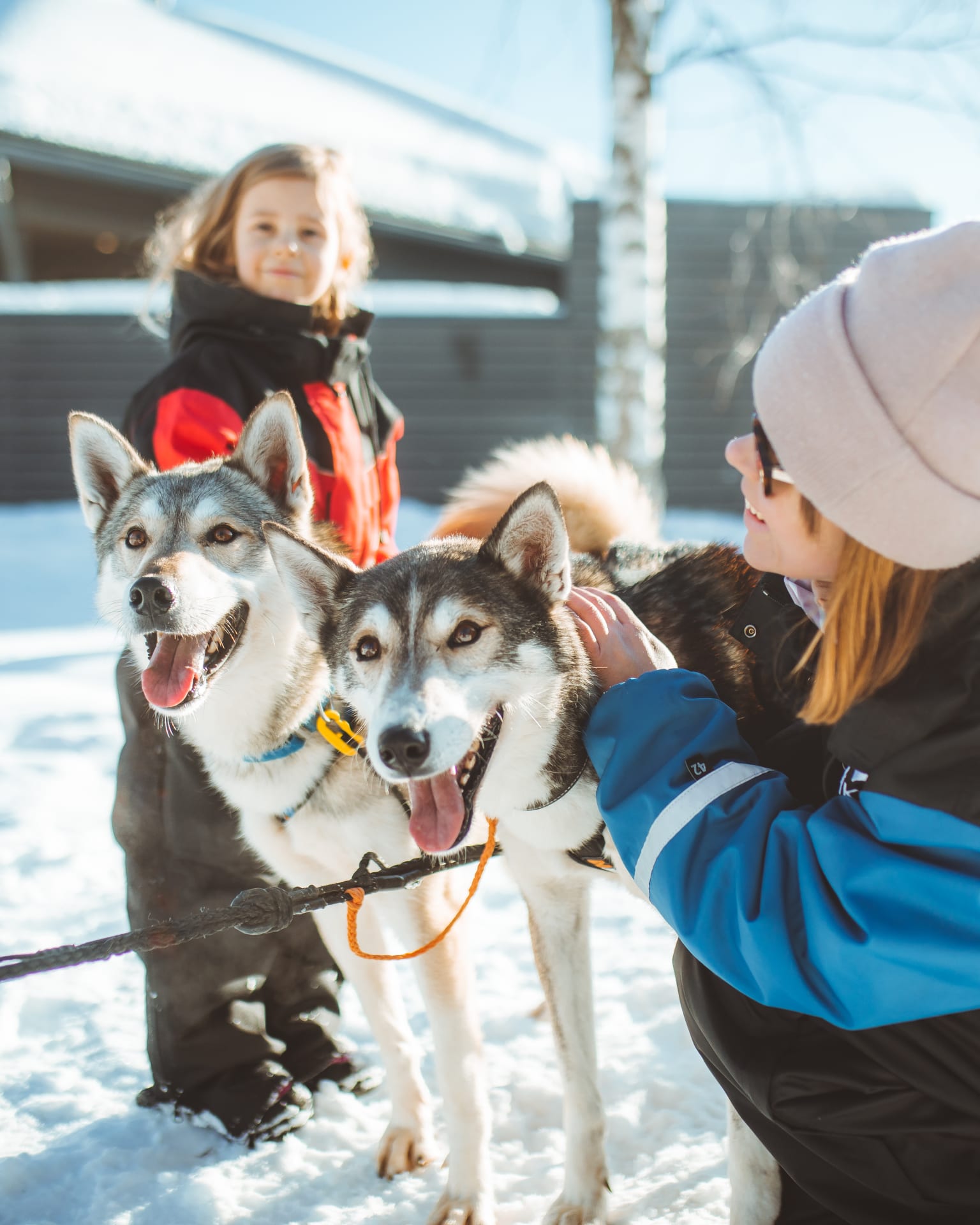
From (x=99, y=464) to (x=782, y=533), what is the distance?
1551mm

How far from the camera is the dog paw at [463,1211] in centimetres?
170

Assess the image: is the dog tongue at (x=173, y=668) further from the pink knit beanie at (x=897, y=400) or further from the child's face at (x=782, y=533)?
the pink knit beanie at (x=897, y=400)

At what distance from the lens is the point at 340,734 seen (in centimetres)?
184

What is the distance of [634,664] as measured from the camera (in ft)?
5.11

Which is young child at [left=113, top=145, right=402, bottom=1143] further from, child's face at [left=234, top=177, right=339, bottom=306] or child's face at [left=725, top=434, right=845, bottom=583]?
child's face at [left=725, top=434, right=845, bottom=583]

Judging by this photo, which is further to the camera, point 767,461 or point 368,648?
point 368,648

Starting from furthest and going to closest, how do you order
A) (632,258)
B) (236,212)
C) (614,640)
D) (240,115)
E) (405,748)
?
(240,115)
(632,258)
(236,212)
(614,640)
(405,748)

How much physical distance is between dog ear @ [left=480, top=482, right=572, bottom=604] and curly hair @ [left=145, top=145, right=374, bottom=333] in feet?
3.46

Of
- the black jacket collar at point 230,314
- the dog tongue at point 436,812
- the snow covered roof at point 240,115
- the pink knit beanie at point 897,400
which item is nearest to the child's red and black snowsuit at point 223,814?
the black jacket collar at point 230,314

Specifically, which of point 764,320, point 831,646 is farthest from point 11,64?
point 831,646

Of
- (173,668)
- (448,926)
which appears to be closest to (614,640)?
(448,926)

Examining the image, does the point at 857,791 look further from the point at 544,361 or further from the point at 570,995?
the point at 544,361

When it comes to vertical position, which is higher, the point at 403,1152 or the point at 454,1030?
the point at 454,1030

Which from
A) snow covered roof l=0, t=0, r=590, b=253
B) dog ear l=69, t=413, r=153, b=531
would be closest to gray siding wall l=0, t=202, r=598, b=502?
snow covered roof l=0, t=0, r=590, b=253
